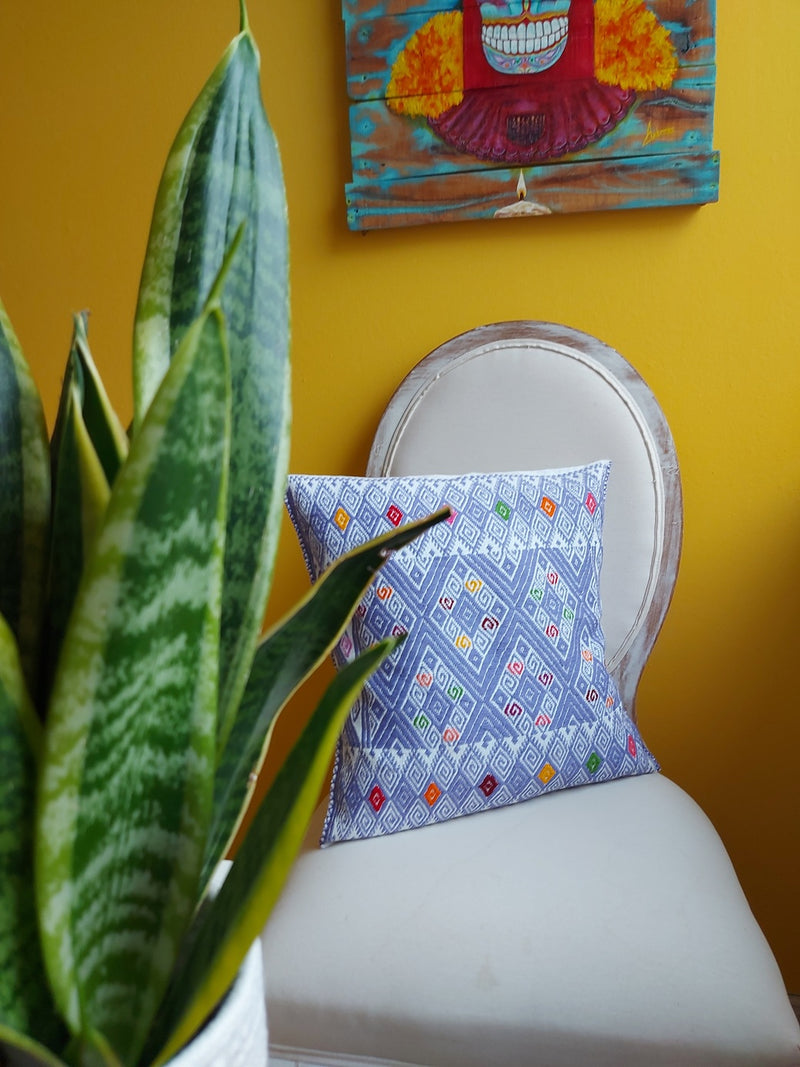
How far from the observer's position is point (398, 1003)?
729 mm

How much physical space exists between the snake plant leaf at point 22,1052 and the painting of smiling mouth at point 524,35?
55.2 inches

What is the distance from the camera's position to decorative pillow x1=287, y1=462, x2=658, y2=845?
0.91 metres

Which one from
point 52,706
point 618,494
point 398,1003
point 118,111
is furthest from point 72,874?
point 118,111

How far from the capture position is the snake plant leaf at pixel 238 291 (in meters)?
0.35

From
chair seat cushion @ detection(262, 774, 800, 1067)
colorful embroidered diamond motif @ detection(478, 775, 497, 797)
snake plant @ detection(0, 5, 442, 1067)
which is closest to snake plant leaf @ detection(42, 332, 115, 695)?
snake plant @ detection(0, 5, 442, 1067)

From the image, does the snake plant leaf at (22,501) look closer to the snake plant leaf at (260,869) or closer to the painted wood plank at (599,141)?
the snake plant leaf at (260,869)

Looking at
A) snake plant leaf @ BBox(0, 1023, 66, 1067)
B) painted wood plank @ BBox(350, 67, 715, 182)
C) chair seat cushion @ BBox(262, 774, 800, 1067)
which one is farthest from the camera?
painted wood plank @ BBox(350, 67, 715, 182)

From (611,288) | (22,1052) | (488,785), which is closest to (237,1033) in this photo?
(22,1052)

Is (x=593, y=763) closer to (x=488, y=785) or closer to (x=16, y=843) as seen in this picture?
(x=488, y=785)

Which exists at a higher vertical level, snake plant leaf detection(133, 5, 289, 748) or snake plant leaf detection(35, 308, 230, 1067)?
snake plant leaf detection(133, 5, 289, 748)

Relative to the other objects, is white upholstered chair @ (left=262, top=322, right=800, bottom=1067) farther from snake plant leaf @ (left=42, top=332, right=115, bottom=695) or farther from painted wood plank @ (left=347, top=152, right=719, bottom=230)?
painted wood plank @ (left=347, top=152, right=719, bottom=230)

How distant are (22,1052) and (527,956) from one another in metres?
0.53

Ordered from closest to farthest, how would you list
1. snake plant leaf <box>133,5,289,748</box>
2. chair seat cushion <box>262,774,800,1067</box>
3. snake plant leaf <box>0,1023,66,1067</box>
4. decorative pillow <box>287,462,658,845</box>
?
snake plant leaf <box>0,1023,66,1067</box>, snake plant leaf <box>133,5,289,748</box>, chair seat cushion <box>262,774,800,1067</box>, decorative pillow <box>287,462,658,845</box>

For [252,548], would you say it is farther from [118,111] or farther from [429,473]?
[118,111]
